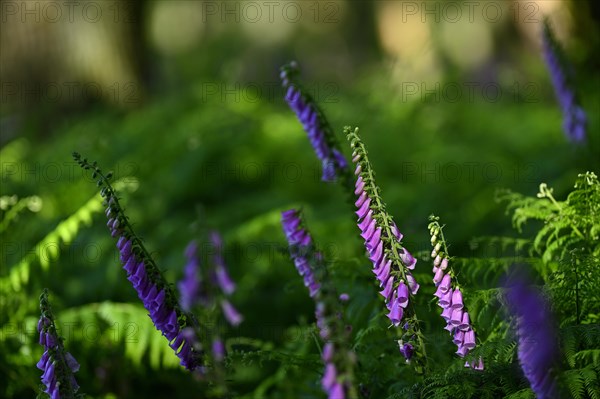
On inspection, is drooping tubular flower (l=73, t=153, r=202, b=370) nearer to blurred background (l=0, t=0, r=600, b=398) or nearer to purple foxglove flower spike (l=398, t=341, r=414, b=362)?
blurred background (l=0, t=0, r=600, b=398)

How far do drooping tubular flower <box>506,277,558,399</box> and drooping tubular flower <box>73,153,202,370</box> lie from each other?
3.84 feet

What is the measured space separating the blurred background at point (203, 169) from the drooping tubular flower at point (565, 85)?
0.23 meters

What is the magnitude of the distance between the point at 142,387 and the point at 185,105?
15.5ft

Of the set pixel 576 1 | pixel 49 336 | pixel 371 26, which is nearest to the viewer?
pixel 49 336

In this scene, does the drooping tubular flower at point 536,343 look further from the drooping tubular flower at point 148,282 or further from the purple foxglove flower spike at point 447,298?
the drooping tubular flower at point 148,282

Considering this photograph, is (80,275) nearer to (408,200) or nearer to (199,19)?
Result: (408,200)

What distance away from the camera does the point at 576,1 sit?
8.09m

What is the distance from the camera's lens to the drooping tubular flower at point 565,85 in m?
5.39

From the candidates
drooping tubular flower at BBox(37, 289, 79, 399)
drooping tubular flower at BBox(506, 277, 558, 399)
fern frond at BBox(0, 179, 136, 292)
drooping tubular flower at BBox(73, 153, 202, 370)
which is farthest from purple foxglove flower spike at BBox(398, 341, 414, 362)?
fern frond at BBox(0, 179, 136, 292)

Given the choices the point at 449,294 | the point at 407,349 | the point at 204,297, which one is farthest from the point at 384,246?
the point at 204,297

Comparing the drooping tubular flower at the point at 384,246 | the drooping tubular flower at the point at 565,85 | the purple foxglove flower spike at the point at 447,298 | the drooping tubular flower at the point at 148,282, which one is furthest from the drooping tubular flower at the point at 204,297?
the drooping tubular flower at the point at 565,85

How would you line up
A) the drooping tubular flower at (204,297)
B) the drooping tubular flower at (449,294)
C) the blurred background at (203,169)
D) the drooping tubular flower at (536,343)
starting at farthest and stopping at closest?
the blurred background at (203,169) < the drooping tubular flower at (449,294) < the drooping tubular flower at (204,297) < the drooping tubular flower at (536,343)

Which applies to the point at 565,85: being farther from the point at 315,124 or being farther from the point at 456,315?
the point at 456,315

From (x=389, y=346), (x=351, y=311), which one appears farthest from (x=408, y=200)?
(x=389, y=346)
